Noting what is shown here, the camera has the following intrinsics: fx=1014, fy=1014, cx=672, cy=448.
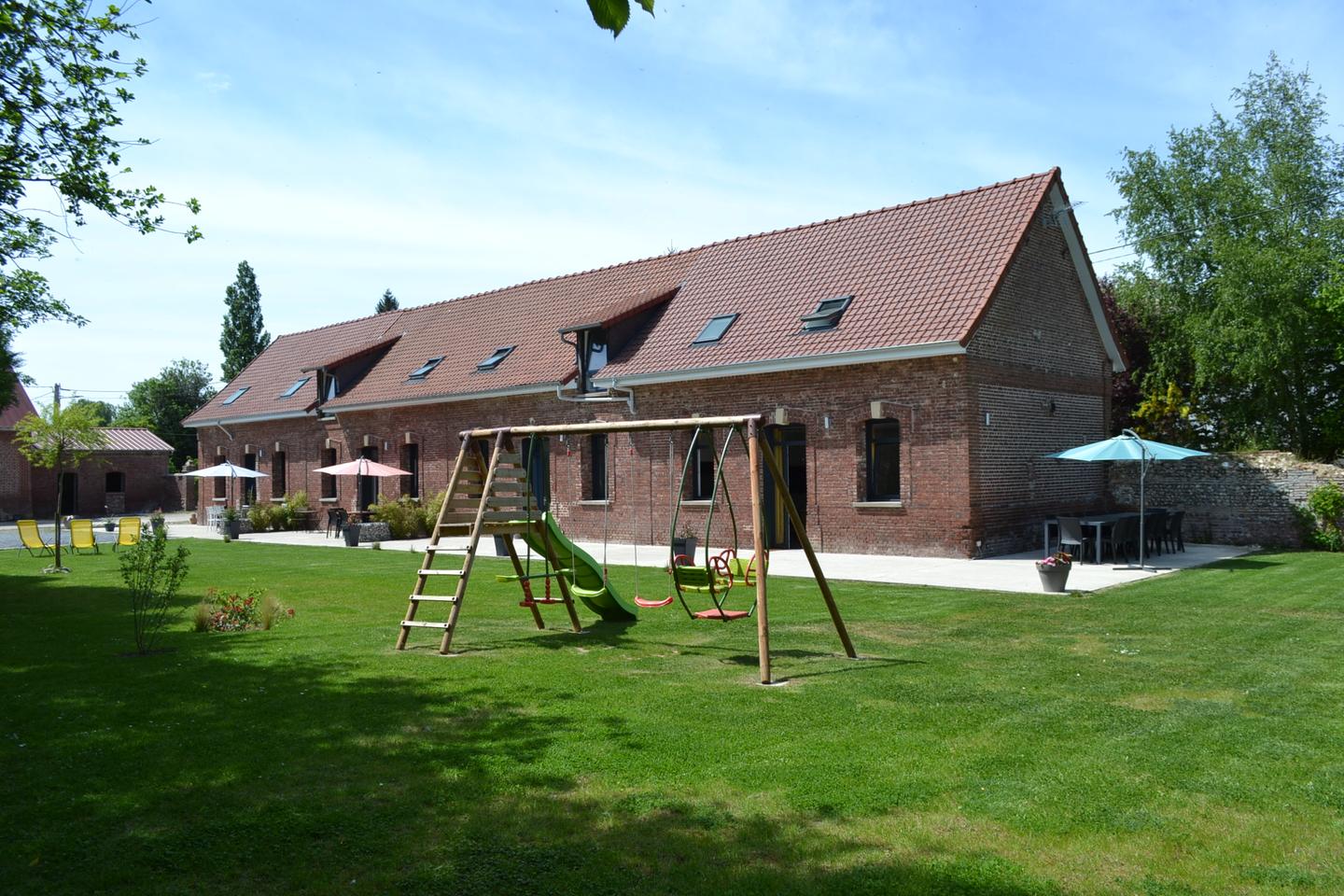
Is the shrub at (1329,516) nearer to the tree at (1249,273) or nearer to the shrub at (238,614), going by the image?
the tree at (1249,273)

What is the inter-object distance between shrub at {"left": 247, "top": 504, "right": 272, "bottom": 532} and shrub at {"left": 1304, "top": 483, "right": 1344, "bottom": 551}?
1048 inches

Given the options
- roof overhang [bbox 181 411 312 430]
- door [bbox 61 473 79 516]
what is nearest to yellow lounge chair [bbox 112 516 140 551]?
roof overhang [bbox 181 411 312 430]

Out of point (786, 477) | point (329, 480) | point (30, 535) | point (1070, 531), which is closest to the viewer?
point (1070, 531)

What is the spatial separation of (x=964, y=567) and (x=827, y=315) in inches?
230

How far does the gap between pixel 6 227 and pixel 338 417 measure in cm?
1945

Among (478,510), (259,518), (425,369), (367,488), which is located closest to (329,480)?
(367,488)

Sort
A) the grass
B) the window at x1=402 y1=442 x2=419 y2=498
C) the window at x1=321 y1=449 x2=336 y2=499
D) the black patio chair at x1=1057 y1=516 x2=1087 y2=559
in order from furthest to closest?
the window at x1=321 y1=449 x2=336 y2=499, the window at x1=402 y1=442 x2=419 y2=498, the black patio chair at x1=1057 y1=516 x2=1087 y2=559, the grass

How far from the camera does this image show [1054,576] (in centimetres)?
1295

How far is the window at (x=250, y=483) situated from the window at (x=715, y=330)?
1994cm

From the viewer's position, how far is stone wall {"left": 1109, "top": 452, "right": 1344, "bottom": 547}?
19.1 m

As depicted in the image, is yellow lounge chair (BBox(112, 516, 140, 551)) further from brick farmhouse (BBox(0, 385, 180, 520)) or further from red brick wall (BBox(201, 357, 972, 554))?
brick farmhouse (BBox(0, 385, 180, 520))

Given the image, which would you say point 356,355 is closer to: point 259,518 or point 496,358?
point 259,518

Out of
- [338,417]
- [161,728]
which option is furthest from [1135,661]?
[338,417]

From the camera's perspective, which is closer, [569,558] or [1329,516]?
[569,558]
